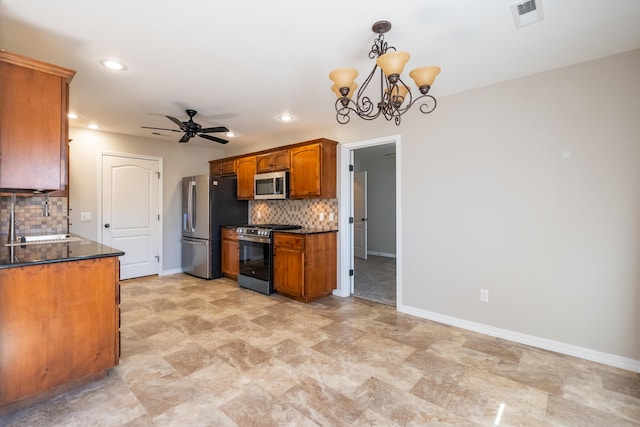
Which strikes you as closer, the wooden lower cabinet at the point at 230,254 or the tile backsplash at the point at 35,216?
the tile backsplash at the point at 35,216

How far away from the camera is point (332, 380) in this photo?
7.03ft

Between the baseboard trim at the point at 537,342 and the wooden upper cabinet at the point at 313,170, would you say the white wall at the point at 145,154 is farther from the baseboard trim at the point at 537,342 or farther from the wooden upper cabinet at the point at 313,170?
the baseboard trim at the point at 537,342

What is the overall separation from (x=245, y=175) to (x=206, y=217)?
0.93 m

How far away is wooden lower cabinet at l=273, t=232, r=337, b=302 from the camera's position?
381 cm

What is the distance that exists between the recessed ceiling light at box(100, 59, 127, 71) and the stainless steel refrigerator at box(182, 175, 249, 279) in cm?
239

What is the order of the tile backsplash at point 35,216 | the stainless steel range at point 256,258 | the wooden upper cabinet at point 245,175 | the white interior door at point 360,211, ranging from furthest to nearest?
the white interior door at point 360,211
the wooden upper cabinet at point 245,175
the stainless steel range at point 256,258
the tile backsplash at point 35,216

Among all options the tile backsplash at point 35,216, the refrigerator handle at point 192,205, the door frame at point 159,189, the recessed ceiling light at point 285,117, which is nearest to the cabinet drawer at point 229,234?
the refrigerator handle at point 192,205

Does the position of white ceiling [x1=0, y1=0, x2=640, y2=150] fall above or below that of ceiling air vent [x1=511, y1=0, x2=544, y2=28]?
above

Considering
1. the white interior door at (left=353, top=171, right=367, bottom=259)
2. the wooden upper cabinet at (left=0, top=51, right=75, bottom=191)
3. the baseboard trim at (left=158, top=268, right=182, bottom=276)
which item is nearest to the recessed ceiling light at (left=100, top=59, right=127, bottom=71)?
the wooden upper cabinet at (left=0, top=51, right=75, bottom=191)

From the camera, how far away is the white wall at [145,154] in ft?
14.8

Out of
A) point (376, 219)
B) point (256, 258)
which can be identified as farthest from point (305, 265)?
point (376, 219)

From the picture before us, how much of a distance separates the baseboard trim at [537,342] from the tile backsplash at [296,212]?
1.67 m

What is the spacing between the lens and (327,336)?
287 cm

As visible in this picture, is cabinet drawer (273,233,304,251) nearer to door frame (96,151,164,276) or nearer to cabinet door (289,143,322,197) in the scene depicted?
cabinet door (289,143,322,197)
